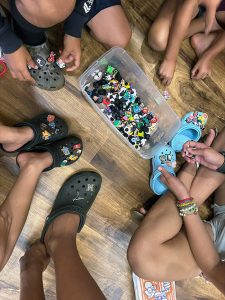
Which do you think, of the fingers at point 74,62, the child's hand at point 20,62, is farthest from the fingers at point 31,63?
the fingers at point 74,62

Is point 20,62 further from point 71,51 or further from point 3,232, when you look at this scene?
point 3,232

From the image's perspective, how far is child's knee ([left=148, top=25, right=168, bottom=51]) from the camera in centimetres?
116

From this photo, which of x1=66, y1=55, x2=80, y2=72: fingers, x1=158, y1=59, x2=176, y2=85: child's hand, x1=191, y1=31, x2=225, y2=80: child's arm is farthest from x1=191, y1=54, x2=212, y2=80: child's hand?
x1=66, y1=55, x2=80, y2=72: fingers

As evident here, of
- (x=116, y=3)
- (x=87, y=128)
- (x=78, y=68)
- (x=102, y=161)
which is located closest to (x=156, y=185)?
(x=102, y=161)

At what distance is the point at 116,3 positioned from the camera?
1.09 meters

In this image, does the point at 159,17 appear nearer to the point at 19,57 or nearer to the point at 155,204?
the point at 19,57

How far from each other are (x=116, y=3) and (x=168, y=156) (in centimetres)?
54

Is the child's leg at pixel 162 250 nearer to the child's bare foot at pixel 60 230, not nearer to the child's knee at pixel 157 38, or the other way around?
the child's bare foot at pixel 60 230

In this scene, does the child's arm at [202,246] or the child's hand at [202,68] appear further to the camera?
the child's hand at [202,68]

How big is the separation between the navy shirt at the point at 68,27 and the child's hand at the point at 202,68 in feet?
1.48

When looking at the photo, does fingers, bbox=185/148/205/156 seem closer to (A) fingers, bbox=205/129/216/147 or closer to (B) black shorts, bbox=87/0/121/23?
(A) fingers, bbox=205/129/216/147

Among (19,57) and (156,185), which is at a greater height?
(19,57)

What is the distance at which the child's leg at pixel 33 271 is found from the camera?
98cm

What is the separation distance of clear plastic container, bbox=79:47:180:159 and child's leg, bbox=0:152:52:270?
273 mm
